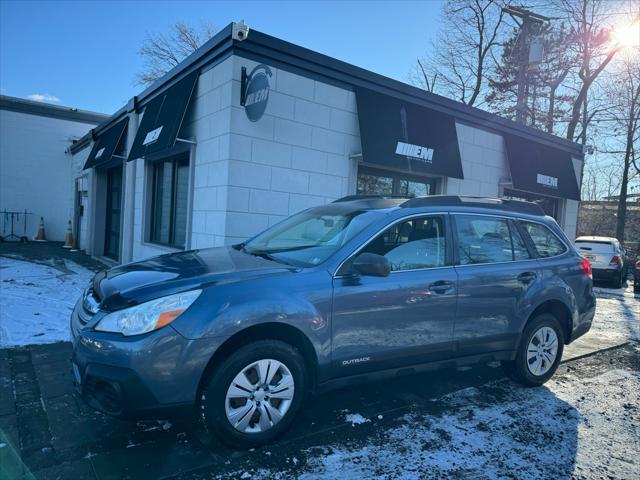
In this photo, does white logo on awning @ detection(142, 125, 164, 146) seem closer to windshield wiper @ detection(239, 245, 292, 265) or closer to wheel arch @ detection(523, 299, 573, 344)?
windshield wiper @ detection(239, 245, 292, 265)

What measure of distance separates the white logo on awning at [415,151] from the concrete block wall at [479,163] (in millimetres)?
A: 1162

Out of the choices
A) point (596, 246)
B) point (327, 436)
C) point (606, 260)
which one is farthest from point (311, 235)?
point (596, 246)

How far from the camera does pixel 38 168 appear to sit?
61.1ft

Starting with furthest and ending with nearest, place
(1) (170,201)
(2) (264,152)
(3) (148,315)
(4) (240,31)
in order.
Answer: (1) (170,201) → (2) (264,152) → (4) (240,31) → (3) (148,315)

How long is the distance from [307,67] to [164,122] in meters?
2.74

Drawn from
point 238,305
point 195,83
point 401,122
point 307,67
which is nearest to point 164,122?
point 195,83

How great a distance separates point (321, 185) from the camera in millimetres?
7668

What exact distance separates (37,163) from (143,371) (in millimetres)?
19750

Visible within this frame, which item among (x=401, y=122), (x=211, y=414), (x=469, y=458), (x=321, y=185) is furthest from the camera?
(x=401, y=122)

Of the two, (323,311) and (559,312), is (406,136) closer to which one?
Result: (559,312)

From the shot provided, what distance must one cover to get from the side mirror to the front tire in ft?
2.40

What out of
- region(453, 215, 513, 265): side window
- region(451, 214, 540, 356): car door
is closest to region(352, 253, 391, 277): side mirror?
region(451, 214, 540, 356): car door

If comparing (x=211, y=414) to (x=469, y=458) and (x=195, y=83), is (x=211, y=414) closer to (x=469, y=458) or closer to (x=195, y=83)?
(x=469, y=458)

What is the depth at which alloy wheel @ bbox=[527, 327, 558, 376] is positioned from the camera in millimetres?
4410
